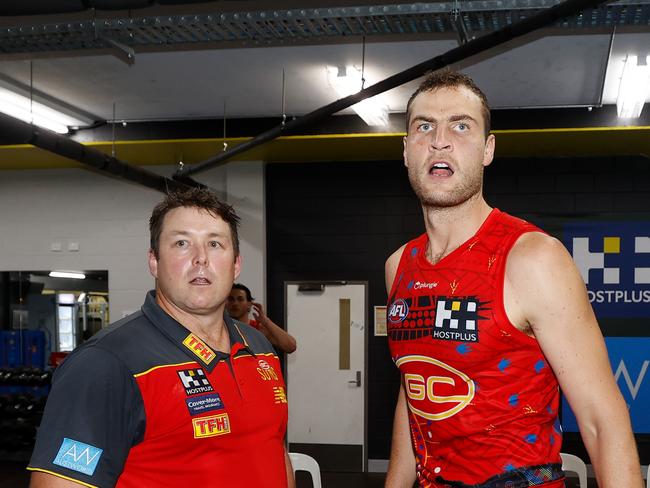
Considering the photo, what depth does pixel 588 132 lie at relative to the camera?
5637mm

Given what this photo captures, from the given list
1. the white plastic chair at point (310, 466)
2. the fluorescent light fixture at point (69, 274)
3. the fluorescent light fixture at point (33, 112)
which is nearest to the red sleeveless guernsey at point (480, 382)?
the white plastic chair at point (310, 466)

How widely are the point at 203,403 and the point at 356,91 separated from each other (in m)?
4.05

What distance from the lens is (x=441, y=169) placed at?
1388mm

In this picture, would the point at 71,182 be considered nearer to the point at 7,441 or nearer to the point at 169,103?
the point at 169,103

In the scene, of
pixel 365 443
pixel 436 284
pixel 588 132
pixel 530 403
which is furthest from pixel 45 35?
pixel 365 443

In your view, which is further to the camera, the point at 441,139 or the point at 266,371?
the point at 266,371

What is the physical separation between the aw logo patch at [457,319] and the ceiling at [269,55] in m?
2.08

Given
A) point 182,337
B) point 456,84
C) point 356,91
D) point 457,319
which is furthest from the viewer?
point 356,91

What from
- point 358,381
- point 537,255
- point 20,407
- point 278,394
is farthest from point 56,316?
point 537,255

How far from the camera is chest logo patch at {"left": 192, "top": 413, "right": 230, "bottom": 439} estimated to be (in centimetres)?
143

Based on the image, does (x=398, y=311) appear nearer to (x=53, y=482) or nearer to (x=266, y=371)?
(x=266, y=371)

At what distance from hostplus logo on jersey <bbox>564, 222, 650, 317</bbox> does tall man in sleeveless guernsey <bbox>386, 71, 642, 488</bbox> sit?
17.7 ft

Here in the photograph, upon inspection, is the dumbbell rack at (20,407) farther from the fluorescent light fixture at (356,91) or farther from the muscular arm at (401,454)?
the muscular arm at (401,454)

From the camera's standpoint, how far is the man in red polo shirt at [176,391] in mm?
1301
